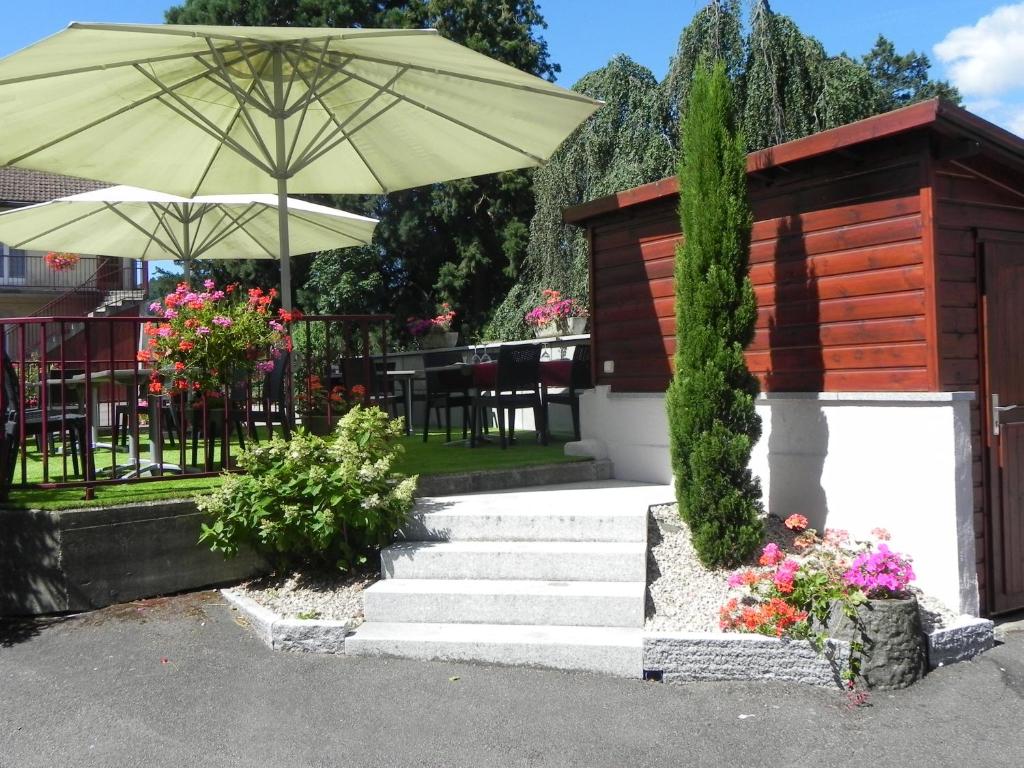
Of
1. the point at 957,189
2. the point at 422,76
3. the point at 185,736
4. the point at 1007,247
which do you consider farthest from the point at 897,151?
the point at 185,736

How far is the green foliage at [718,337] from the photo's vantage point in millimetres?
5031

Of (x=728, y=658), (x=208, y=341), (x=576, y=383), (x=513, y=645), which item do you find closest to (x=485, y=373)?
(x=576, y=383)

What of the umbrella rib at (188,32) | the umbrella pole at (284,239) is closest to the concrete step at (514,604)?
the umbrella pole at (284,239)

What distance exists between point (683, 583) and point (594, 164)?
9950 mm

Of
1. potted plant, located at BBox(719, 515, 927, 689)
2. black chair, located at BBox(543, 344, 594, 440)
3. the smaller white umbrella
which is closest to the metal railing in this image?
the smaller white umbrella

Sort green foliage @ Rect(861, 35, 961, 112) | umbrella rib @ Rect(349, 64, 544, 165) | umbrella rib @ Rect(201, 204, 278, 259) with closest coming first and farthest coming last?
umbrella rib @ Rect(349, 64, 544, 165)
umbrella rib @ Rect(201, 204, 278, 259)
green foliage @ Rect(861, 35, 961, 112)

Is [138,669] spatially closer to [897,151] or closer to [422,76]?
[422,76]

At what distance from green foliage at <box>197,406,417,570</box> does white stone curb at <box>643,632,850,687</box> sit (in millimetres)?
1690

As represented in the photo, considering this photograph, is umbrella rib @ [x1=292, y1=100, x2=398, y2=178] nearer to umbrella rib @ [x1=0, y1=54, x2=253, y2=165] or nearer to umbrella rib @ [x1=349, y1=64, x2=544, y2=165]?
umbrella rib @ [x1=349, y1=64, x2=544, y2=165]

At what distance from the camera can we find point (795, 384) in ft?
18.7

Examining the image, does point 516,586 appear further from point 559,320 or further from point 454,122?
point 559,320

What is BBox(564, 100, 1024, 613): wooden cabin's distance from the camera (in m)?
4.91

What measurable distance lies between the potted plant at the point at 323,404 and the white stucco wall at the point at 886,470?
2.81 m

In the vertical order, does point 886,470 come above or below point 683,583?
above
